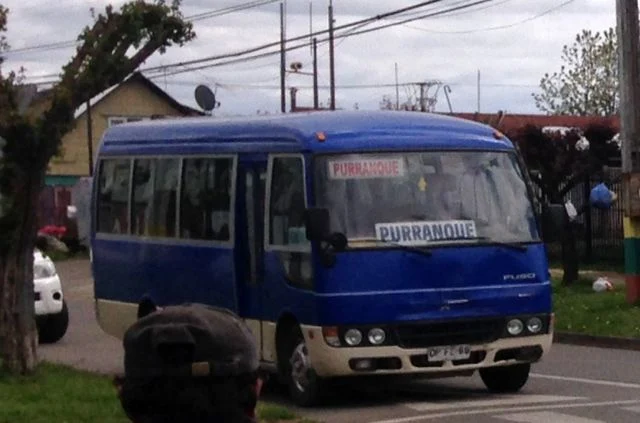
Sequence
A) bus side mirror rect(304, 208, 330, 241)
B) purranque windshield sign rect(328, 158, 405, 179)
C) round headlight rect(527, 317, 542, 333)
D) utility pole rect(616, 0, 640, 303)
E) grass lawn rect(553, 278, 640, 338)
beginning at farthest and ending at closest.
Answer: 1. utility pole rect(616, 0, 640, 303)
2. grass lawn rect(553, 278, 640, 338)
3. round headlight rect(527, 317, 542, 333)
4. purranque windshield sign rect(328, 158, 405, 179)
5. bus side mirror rect(304, 208, 330, 241)

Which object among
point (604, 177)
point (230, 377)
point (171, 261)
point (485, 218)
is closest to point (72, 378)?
point (171, 261)

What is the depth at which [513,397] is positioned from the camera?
49.5 ft

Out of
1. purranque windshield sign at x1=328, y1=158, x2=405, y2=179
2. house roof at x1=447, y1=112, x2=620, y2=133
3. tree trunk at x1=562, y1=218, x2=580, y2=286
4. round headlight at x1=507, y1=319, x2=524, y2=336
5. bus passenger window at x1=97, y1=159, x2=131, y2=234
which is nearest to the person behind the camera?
purranque windshield sign at x1=328, y1=158, x2=405, y2=179

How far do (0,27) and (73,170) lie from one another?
56.9 m

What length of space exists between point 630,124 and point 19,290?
11741mm

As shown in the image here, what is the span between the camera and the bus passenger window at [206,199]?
16.1 metres

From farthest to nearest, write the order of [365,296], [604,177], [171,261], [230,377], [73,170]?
[73,170], [604,177], [171,261], [365,296], [230,377]

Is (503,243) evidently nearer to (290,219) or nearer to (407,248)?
(407,248)

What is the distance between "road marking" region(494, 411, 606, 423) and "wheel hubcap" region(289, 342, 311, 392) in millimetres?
1895

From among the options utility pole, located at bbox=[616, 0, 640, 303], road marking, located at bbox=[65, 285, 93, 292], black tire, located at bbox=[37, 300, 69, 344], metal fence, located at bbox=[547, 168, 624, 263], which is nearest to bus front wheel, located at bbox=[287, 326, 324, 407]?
black tire, located at bbox=[37, 300, 69, 344]

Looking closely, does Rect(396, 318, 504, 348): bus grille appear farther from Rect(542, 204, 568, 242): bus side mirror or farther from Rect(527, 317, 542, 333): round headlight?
Rect(542, 204, 568, 242): bus side mirror

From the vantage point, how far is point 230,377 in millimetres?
3590

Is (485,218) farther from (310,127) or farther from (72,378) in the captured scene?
(72,378)

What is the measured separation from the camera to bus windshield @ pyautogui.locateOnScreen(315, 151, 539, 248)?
14.6 meters
